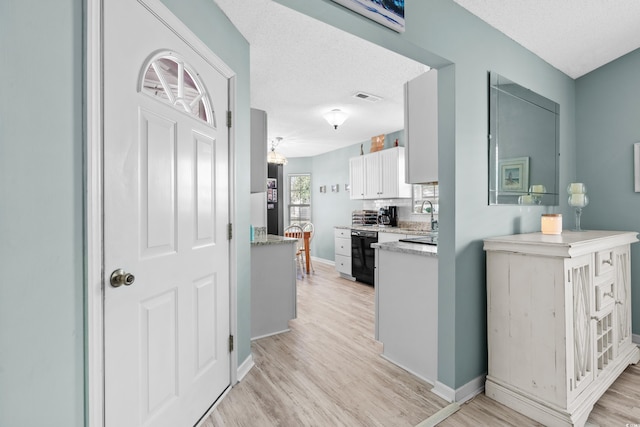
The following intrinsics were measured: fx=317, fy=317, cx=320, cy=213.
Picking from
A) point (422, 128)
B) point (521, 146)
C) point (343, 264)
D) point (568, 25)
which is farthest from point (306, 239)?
point (568, 25)

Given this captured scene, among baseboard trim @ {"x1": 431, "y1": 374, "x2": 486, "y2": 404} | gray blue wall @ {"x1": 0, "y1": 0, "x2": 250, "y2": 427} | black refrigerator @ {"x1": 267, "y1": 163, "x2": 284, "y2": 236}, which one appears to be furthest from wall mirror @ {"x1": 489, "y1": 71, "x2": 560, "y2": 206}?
black refrigerator @ {"x1": 267, "y1": 163, "x2": 284, "y2": 236}

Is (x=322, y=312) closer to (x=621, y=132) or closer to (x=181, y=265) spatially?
(x=181, y=265)

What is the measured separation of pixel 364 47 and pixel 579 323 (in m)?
2.38

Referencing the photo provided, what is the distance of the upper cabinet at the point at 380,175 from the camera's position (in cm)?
500

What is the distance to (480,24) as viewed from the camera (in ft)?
6.93

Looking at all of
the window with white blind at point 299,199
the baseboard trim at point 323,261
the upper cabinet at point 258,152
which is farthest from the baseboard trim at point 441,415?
the window with white blind at point 299,199

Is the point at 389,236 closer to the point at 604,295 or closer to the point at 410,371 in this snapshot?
the point at 410,371

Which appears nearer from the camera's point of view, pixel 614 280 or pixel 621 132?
pixel 614 280

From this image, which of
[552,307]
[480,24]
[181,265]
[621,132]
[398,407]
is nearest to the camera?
[181,265]

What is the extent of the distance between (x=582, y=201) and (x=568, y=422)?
163cm

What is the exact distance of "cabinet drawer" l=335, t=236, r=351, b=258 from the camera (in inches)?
216

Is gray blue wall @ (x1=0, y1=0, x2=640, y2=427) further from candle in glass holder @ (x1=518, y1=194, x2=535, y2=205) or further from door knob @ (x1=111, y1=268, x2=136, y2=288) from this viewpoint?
door knob @ (x1=111, y1=268, x2=136, y2=288)

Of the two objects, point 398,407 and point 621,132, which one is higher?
point 621,132

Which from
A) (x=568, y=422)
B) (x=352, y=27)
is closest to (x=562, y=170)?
(x=568, y=422)
